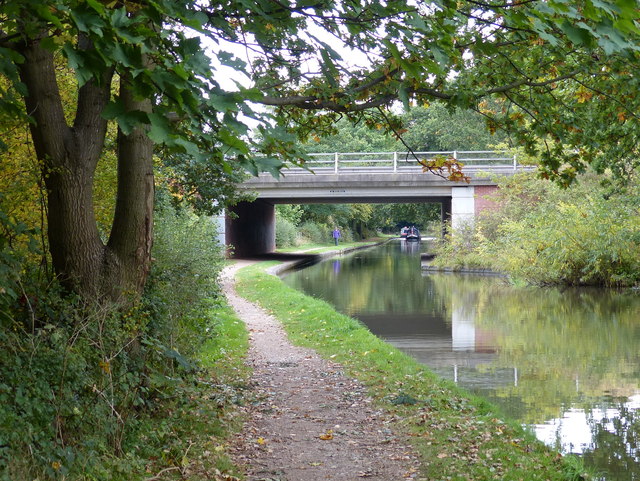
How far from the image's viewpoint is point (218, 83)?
422cm

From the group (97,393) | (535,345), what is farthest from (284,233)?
(97,393)

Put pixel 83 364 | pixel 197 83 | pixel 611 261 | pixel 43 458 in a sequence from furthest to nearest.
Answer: pixel 611 261, pixel 83 364, pixel 43 458, pixel 197 83

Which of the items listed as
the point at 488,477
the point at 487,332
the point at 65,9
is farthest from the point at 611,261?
the point at 65,9

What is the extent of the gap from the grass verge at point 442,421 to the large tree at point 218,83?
2946 millimetres

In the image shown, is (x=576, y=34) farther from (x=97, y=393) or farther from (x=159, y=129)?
(x=97, y=393)

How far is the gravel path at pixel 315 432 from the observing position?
22.0ft

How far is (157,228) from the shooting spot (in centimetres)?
1088

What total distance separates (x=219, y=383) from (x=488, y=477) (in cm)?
440

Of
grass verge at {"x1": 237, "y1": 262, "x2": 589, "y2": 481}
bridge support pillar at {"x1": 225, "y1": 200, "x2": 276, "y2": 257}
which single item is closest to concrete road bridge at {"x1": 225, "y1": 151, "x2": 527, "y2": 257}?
bridge support pillar at {"x1": 225, "y1": 200, "x2": 276, "y2": 257}

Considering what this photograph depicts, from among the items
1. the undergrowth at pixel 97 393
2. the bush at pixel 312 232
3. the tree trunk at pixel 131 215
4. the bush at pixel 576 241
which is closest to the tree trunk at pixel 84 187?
the tree trunk at pixel 131 215

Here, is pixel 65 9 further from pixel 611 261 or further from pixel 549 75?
pixel 611 261

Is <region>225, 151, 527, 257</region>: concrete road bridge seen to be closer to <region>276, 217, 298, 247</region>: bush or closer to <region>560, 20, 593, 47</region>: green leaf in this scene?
<region>276, 217, 298, 247</region>: bush

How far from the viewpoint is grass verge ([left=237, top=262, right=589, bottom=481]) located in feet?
22.4

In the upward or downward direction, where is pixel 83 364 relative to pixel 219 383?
upward
